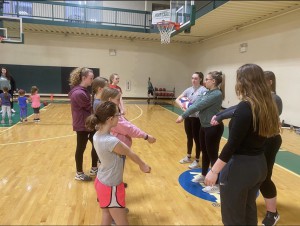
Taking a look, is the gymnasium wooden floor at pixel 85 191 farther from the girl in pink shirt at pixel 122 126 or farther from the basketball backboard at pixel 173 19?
the basketball backboard at pixel 173 19

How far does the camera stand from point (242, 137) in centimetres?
186

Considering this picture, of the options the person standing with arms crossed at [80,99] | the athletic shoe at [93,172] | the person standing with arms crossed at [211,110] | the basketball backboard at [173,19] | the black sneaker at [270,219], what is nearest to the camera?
the black sneaker at [270,219]

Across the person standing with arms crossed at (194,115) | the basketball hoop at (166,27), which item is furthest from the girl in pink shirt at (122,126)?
the basketball hoop at (166,27)

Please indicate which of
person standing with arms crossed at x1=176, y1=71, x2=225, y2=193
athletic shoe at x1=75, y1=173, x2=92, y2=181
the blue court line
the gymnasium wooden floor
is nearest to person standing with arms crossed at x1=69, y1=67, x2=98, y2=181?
athletic shoe at x1=75, y1=173, x2=92, y2=181

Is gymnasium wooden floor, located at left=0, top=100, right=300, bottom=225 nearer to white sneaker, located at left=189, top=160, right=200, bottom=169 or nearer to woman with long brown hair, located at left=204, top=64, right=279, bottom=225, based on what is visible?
white sneaker, located at left=189, top=160, right=200, bottom=169

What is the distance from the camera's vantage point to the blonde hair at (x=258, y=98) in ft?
6.06

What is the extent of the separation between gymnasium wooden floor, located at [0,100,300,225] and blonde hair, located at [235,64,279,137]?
5.02 feet

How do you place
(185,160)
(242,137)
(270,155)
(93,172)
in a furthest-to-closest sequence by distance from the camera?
(185,160) < (93,172) < (270,155) < (242,137)

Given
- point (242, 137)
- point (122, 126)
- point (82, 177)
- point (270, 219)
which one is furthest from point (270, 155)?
point (82, 177)

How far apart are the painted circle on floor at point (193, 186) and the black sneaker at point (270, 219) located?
659 millimetres

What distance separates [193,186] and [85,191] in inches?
62.2

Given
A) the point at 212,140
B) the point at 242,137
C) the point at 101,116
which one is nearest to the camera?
the point at 242,137

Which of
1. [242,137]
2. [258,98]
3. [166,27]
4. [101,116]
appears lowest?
[242,137]

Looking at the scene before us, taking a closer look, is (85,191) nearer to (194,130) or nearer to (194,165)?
(194,165)
